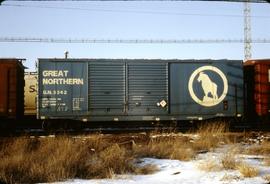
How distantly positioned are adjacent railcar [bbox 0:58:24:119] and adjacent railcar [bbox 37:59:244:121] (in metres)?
1.27

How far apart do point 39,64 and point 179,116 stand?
6.43 m

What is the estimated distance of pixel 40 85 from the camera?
16.5m

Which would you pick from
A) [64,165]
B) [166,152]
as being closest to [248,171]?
[166,152]

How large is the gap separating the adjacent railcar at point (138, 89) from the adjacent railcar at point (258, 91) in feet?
2.29

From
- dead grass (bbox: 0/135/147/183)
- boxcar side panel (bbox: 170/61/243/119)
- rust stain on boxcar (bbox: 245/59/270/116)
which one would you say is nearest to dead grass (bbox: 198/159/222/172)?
dead grass (bbox: 0/135/147/183)

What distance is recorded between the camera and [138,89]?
17047 millimetres

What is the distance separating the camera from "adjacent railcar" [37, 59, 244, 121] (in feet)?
54.6

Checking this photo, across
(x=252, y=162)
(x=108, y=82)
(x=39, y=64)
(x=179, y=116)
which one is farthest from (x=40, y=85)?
(x=252, y=162)

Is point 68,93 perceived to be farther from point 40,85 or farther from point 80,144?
point 80,144

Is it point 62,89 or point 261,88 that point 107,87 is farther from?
point 261,88

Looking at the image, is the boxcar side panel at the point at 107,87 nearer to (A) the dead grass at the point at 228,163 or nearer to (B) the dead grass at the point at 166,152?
(B) the dead grass at the point at 166,152

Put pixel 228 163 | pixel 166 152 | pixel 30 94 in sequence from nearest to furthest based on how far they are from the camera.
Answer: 1. pixel 228 163
2. pixel 166 152
3. pixel 30 94

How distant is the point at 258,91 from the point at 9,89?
11.1m

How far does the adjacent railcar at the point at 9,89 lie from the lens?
1684 cm
